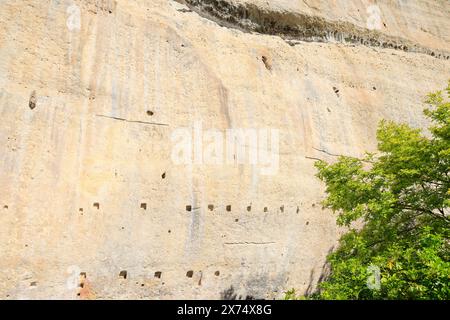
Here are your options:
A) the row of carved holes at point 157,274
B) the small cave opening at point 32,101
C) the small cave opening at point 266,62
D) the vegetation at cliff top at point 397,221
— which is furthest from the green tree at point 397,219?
the small cave opening at point 32,101

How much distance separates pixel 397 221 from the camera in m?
9.31

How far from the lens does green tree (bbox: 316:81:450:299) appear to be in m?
7.27

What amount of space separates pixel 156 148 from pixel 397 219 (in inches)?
218

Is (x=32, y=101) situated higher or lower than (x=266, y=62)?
lower

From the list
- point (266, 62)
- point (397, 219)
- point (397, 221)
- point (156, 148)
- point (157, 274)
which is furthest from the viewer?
point (266, 62)

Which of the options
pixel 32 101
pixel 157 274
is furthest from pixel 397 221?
pixel 32 101

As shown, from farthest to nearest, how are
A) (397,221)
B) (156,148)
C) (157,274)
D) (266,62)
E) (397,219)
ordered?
(266,62)
(156,148)
(157,274)
(397,219)
(397,221)

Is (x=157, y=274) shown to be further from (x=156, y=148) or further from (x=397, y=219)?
(x=397, y=219)

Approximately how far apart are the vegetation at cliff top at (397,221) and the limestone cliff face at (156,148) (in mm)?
2394

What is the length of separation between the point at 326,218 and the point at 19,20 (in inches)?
357

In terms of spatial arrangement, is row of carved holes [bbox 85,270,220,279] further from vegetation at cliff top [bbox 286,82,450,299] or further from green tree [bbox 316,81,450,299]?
green tree [bbox 316,81,450,299]

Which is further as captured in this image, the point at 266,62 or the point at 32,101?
the point at 266,62

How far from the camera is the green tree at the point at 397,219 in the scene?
23.8 ft

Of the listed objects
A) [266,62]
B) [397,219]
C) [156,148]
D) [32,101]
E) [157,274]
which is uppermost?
[397,219]
